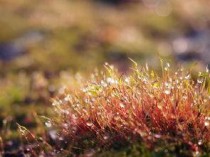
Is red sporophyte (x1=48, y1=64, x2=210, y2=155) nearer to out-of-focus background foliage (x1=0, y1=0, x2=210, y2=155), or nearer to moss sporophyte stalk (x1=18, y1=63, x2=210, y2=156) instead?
Answer: moss sporophyte stalk (x1=18, y1=63, x2=210, y2=156)

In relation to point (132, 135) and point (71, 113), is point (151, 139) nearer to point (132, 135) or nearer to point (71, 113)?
point (132, 135)

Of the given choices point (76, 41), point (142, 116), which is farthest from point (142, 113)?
point (76, 41)

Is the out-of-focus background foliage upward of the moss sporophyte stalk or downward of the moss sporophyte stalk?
downward

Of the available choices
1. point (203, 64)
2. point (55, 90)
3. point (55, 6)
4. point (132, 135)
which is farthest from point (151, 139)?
point (55, 6)

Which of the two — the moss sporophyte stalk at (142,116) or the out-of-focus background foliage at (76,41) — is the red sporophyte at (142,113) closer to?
the moss sporophyte stalk at (142,116)

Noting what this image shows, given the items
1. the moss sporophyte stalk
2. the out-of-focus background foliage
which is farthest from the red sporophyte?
the out-of-focus background foliage

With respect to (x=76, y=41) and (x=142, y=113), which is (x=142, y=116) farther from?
(x=76, y=41)

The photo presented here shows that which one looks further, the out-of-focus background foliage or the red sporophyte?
the out-of-focus background foliage
